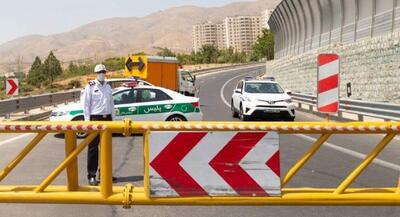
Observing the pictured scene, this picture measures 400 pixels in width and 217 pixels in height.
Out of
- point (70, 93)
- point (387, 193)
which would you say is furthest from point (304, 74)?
point (387, 193)

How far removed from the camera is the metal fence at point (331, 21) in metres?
19.0

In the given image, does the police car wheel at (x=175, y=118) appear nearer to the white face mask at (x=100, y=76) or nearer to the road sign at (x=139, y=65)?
the white face mask at (x=100, y=76)

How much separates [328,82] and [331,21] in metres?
16.5

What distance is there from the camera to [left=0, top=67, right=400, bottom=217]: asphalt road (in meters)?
5.99

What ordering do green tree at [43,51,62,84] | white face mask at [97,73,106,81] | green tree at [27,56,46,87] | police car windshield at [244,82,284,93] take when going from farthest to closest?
green tree at [27,56,46,87] < green tree at [43,51,62,84] < police car windshield at [244,82,284,93] < white face mask at [97,73,106,81]

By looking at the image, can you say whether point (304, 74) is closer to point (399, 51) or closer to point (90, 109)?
point (399, 51)

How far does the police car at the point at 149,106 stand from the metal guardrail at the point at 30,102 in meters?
6.17

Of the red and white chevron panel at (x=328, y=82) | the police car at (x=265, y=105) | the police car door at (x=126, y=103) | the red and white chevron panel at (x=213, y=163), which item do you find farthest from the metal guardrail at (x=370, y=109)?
the red and white chevron panel at (x=213, y=163)

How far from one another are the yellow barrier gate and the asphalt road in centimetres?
108

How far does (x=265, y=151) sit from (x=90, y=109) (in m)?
4.09

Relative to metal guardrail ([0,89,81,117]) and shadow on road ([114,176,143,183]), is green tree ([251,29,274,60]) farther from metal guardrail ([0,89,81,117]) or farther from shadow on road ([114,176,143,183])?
shadow on road ([114,176,143,183])

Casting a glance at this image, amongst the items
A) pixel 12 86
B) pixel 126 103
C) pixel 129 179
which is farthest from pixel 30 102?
pixel 129 179

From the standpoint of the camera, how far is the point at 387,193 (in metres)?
4.84

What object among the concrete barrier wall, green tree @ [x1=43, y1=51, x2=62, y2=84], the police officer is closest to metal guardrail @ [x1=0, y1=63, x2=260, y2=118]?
the police officer
